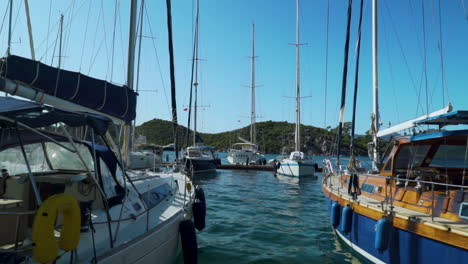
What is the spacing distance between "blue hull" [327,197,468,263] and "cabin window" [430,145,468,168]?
203 centimetres

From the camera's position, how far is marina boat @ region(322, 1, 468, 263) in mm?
4688

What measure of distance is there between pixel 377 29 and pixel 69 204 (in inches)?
471

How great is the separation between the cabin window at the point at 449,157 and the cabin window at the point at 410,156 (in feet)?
0.77

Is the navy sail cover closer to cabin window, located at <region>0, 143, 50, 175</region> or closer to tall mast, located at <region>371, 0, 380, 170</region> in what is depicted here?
cabin window, located at <region>0, 143, 50, 175</region>

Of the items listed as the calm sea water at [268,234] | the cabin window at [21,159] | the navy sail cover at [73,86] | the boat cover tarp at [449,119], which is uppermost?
the navy sail cover at [73,86]

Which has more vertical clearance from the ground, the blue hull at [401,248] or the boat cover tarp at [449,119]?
the boat cover tarp at [449,119]

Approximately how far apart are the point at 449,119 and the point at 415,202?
1753 mm

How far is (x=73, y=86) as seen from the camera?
249 inches

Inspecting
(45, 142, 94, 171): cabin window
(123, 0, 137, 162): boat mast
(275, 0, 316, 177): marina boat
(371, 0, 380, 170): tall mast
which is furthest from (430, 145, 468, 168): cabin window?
(275, 0, 316, 177): marina boat

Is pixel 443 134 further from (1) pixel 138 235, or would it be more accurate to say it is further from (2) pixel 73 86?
(2) pixel 73 86

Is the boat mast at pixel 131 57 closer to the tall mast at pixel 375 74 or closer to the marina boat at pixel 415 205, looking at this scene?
the marina boat at pixel 415 205

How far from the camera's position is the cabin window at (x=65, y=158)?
18.5ft

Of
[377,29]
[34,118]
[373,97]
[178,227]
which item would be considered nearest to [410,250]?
[178,227]

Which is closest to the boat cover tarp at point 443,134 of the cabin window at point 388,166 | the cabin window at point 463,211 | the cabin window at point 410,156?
the cabin window at point 410,156
